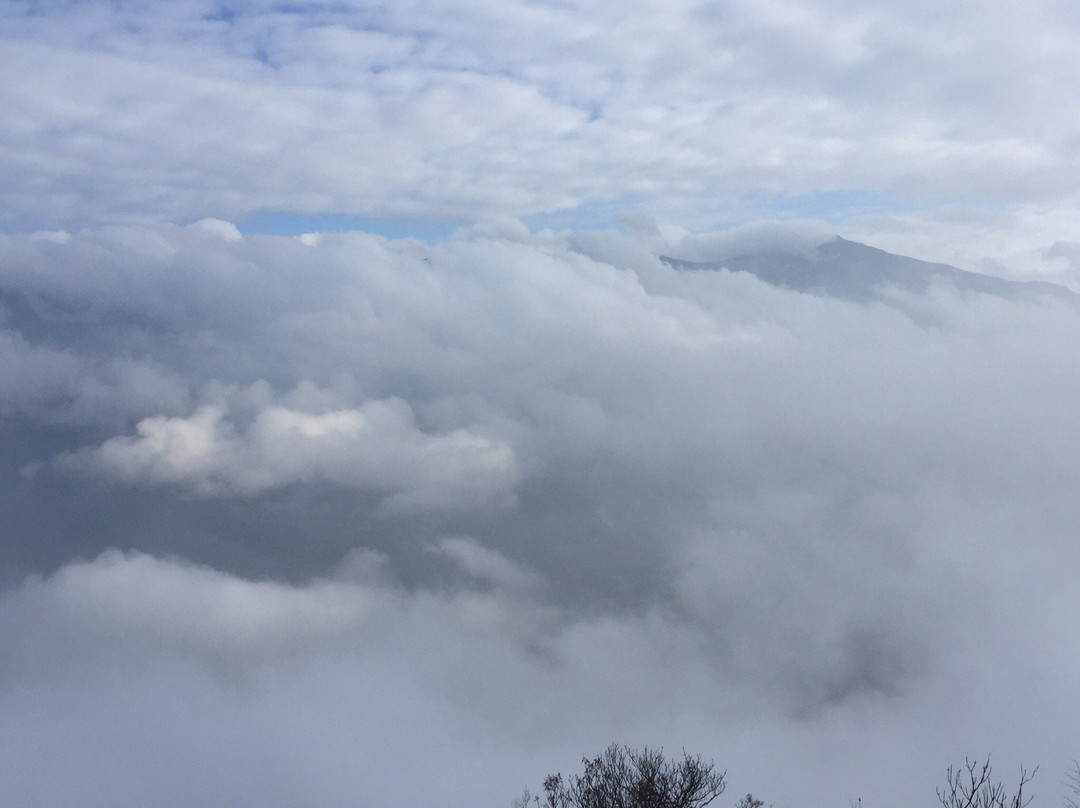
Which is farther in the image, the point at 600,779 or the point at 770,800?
the point at 770,800

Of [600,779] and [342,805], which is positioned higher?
[342,805]

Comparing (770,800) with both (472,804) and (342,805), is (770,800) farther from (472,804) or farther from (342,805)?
(342,805)

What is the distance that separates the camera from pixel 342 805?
198m

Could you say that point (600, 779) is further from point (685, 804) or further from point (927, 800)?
point (927, 800)

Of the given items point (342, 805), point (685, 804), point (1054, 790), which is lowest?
point (685, 804)

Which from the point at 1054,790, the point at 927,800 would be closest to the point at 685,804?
the point at 927,800

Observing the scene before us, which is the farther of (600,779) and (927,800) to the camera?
(927,800)

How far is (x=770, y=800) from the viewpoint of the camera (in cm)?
18975

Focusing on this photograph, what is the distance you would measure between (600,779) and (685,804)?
13.8ft

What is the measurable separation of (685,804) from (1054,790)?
705ft

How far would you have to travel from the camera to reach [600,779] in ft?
124

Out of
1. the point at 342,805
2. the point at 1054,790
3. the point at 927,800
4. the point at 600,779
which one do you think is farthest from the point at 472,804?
the point at 600,779

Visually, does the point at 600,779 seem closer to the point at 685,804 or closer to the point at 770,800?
the point at 685,804

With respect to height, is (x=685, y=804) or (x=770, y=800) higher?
(x=770, y=800)
